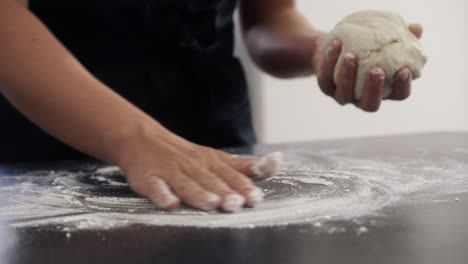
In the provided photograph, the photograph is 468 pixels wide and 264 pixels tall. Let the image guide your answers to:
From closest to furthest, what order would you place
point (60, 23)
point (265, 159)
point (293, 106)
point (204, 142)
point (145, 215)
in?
1. point (145, 215)
2. point (265, 159)
3. point (60, 23)
4. point (204, 142)
5. point (293, 106)

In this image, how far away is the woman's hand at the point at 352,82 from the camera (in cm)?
79

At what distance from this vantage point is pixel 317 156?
103cm

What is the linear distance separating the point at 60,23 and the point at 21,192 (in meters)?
0.37

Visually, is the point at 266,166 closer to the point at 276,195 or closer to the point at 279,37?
the point at 276,195

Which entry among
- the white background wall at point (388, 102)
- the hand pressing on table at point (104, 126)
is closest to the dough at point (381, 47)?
the hand pressing on table at point (104, 126)

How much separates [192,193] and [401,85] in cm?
37

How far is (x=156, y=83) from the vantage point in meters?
1.08

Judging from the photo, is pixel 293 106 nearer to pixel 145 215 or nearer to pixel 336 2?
pixel 336 2

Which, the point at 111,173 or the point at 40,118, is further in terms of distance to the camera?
the point at 111,173

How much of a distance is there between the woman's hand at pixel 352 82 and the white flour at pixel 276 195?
0.33 feet

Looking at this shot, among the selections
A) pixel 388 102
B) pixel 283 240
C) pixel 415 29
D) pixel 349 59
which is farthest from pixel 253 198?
pixel 388 102

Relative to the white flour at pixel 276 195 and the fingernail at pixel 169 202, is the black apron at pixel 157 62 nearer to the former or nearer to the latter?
the white flour at pixel 276 195

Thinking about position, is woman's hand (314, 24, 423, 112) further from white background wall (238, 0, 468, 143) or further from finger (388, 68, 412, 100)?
white background wall (238, 0, 468, 143)

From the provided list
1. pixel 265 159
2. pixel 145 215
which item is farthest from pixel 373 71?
pixel 145 215
